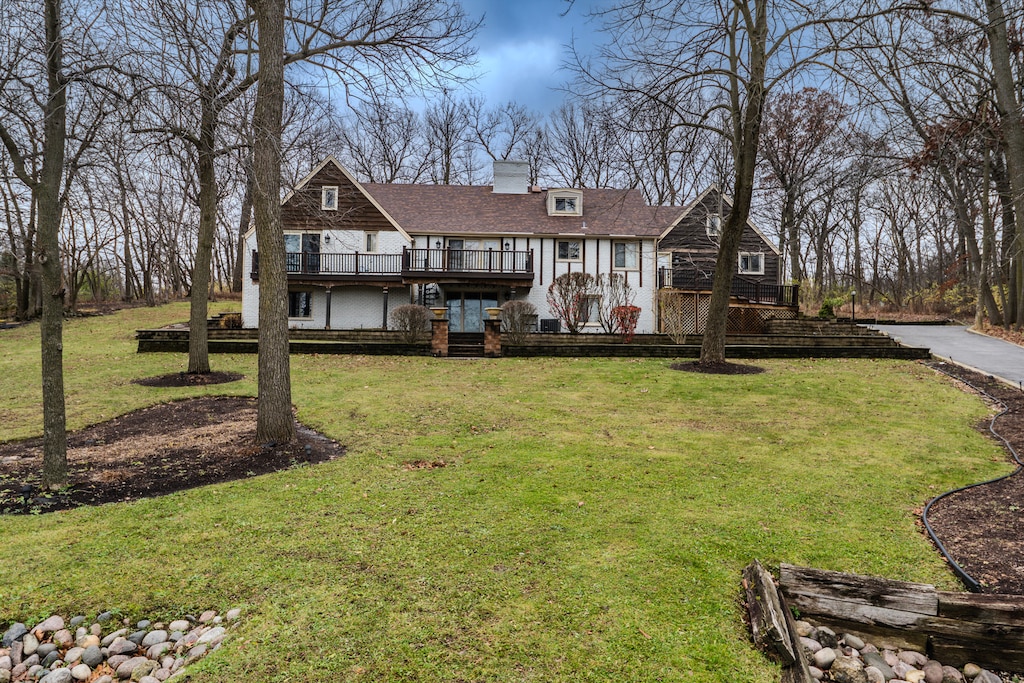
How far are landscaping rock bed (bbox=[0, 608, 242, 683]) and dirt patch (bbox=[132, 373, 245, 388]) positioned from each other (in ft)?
28.4

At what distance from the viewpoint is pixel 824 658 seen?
3.17 metres

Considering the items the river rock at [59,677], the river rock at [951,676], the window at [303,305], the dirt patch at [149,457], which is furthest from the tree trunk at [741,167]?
the window at [303,305]

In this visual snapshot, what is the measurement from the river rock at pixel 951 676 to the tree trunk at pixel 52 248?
6984 millimetres

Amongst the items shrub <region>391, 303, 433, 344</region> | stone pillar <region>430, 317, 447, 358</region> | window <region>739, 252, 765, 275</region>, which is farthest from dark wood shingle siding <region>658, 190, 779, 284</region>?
stone pillar <region>430, 317, 447, 358</region>

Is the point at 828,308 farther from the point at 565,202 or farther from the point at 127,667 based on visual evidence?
the point at 127,667

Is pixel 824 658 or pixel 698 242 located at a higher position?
pixel 698 242

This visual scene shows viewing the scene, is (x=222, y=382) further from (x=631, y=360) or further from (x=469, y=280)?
(x=469, y=280)

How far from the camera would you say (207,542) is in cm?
421

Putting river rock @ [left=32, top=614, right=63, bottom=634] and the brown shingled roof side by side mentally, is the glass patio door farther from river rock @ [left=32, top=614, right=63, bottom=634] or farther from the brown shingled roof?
river rock @ [left=32, top=614, right=63, bottom=634]

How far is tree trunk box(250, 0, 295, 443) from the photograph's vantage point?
263 inches

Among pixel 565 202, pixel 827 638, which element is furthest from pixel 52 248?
pixel 565 202

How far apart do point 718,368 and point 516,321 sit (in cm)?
613

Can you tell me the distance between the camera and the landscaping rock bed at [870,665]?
10.2 ft

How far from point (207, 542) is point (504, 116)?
118ft
